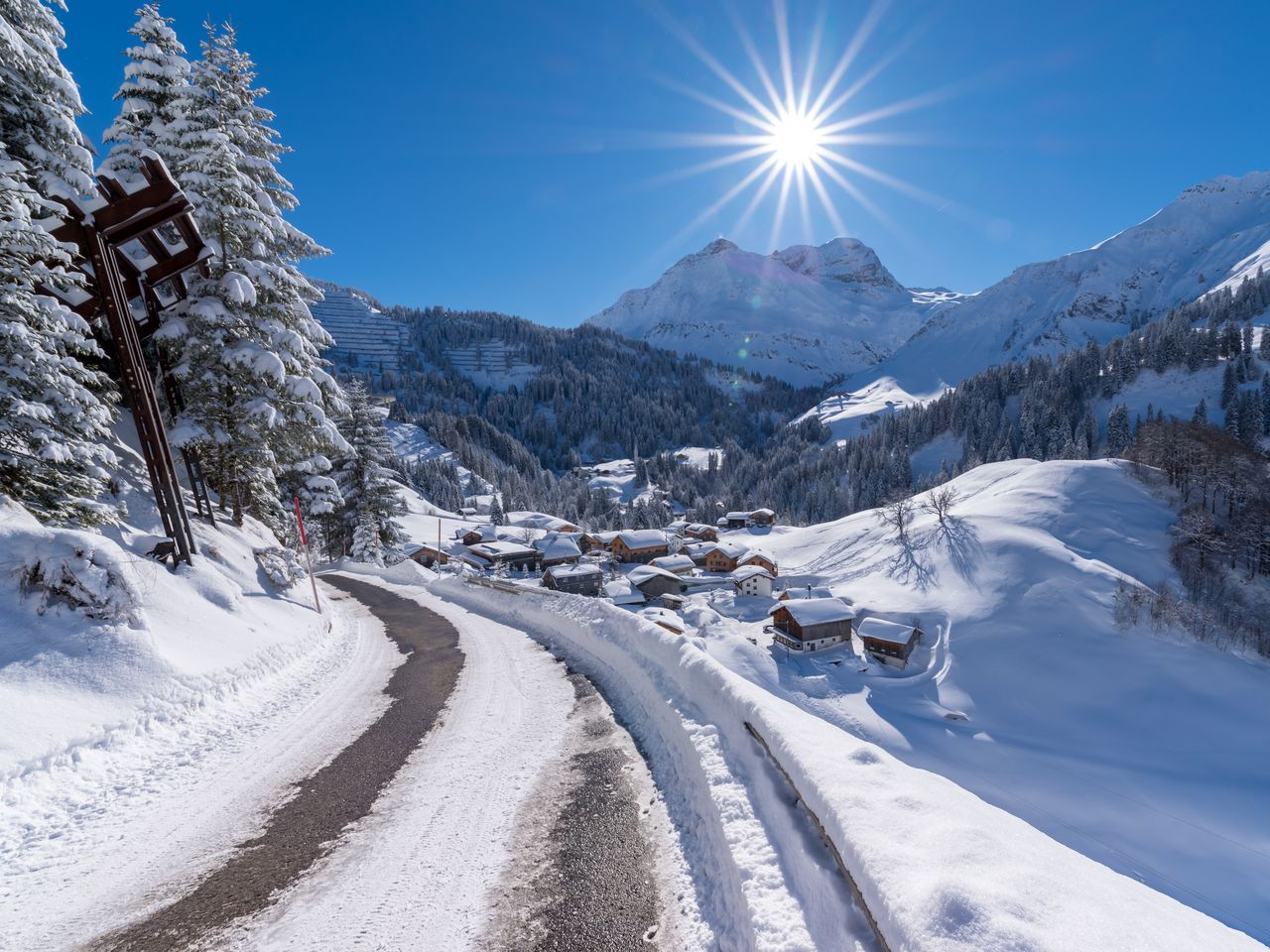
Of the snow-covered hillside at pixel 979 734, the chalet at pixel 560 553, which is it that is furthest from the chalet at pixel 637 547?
the snow-covered hillside at pixel 979 734

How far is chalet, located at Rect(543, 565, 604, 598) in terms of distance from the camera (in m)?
53.1

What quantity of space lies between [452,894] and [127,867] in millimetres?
3316

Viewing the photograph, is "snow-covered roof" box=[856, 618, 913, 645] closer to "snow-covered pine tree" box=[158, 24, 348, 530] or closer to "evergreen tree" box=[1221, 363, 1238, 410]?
"snow-covered pine tree" box=[158, 24, 348, 530]

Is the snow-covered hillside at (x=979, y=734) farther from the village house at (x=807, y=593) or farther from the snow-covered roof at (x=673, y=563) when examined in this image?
the snow-covered roof at (x=673, y=563)

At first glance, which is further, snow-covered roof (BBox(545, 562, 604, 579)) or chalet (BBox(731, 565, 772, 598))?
chalet (BBox(731, 565, 772, 598))

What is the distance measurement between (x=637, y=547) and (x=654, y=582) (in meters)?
18.4

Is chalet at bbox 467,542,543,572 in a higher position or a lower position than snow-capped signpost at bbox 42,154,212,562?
lower

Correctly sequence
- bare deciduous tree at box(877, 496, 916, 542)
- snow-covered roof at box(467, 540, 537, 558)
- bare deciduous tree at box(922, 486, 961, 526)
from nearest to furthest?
bare deciduous tree at box(877, 496, 916, 542) → bare deciduous tree at box(922, 486, 961, 526) → snow-covered roof at box(467, 540, 537, 558)

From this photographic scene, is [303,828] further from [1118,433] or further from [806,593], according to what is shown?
[1118,433]

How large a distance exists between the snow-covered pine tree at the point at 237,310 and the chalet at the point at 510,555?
53.3m

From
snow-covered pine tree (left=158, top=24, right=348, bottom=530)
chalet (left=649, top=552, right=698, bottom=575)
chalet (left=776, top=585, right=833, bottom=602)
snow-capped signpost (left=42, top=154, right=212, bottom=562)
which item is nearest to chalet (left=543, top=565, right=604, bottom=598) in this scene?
chalet (left=649, top=552, right=698, bottom=575)

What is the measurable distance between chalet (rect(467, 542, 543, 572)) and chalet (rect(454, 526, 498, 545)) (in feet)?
21.9

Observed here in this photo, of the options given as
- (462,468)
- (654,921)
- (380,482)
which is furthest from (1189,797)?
(462,468)

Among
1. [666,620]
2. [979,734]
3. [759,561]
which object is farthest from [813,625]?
[759,561]
